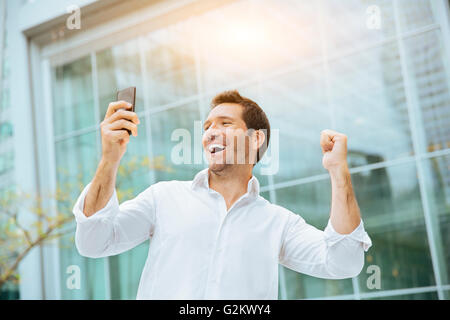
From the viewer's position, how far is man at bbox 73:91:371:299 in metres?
1.37

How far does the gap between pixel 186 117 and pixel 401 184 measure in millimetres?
1849

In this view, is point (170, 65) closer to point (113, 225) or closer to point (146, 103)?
point (146, 103)

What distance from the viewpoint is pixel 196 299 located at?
1496 millimetres

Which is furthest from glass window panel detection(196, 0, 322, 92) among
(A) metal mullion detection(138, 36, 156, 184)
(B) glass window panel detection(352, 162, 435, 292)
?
(B) glass window panel detection(352, 162, 435, 292)

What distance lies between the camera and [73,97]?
5465mm

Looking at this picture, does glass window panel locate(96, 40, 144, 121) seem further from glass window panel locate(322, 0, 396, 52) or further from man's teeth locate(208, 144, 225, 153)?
man's teeth locate(208, 144, 225, 153)

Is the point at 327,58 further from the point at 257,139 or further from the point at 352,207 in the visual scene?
the point at 352,207

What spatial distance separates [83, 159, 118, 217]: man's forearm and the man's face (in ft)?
1.31

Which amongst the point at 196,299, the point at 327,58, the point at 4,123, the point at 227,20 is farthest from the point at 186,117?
the point at 196,299

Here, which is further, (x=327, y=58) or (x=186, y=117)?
(x=186, y=117)

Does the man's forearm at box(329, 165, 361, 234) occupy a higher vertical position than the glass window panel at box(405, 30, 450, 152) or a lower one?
lower

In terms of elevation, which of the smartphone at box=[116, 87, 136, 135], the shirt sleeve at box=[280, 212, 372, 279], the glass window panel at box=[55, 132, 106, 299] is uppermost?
the glass window panel at box=[55, 132, 106, 299]

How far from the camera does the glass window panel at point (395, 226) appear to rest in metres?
3.76

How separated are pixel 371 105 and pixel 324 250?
108 inches
